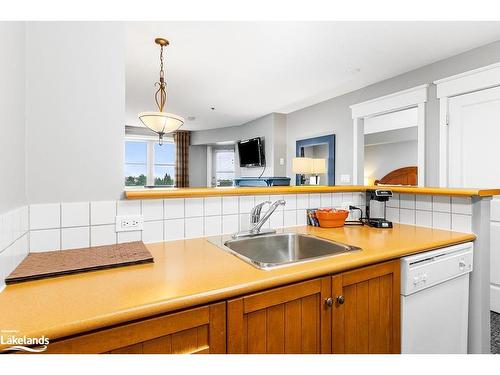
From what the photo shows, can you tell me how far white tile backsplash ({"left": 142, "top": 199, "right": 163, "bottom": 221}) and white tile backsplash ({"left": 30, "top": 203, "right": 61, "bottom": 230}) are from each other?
340 mm

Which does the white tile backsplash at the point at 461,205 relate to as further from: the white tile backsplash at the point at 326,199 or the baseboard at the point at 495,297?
the baseboard at the point at 495,297

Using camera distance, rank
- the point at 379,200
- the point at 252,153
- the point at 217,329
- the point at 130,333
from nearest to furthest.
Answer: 1. the point at 130,333
2. the point at 217,329
3. the point at 379,200
4. the point at 252,153

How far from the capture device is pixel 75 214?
3.73 ft

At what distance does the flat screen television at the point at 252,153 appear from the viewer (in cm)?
522

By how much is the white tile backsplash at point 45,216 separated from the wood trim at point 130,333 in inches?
26.1

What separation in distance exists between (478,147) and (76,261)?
3144 millimetres

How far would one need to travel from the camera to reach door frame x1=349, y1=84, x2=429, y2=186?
2.81m

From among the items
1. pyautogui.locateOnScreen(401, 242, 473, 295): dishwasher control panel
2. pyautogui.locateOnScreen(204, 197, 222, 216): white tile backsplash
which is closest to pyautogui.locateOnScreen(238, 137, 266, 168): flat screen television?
pyautogui.locateOnScreen(204, 197, 222, 216): white tile backsplash

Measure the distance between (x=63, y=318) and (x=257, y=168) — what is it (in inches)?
198

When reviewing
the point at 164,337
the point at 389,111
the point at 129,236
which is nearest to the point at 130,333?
the point at 164,337

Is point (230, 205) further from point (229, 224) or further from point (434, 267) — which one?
point (434, 267)

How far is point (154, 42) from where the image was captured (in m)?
2.39

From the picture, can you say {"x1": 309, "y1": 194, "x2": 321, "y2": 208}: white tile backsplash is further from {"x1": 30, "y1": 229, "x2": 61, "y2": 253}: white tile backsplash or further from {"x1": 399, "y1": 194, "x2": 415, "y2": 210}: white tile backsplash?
{"x1": 30, "y1": 229, "x2": 61, "y2": 253}: white tile backsplash
